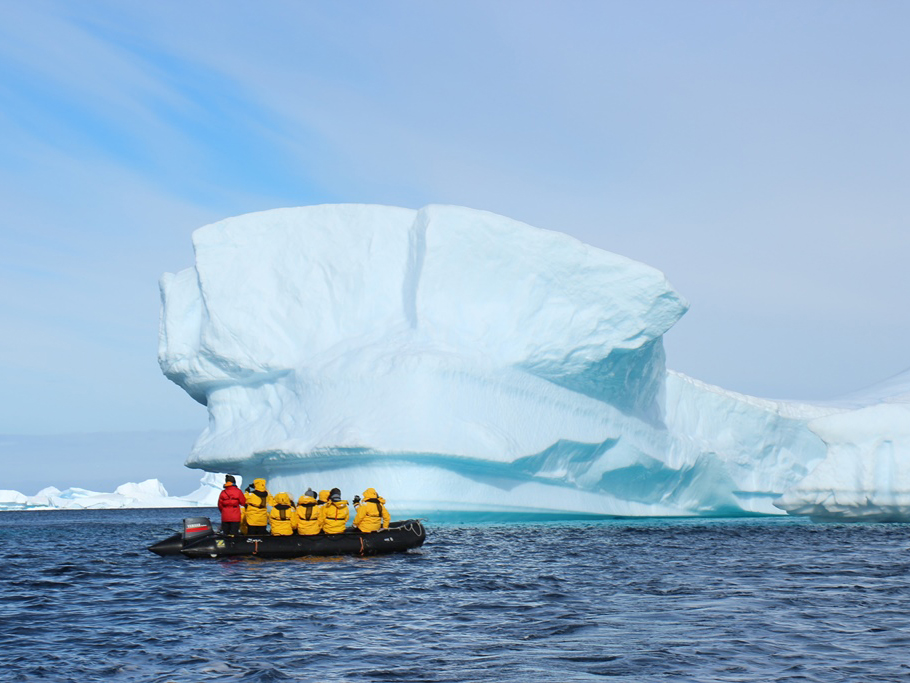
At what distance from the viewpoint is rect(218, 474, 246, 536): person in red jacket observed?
15305 mm

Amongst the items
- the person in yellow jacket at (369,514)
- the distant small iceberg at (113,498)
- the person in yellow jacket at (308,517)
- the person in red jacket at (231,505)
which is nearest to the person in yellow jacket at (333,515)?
the person in yellow jacket at (308,517)

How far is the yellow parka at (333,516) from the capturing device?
1506cm

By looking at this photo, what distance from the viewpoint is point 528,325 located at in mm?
22281

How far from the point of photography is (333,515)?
1505 cm

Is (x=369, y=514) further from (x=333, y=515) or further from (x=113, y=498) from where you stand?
(x=113, y=498)

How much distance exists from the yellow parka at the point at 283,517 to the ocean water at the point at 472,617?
19.0 inches

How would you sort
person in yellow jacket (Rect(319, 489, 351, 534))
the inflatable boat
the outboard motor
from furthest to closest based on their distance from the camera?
the outboard motor < person in yellow jacket (Rect(319, 489, 351, 534)) < the inflatable boat

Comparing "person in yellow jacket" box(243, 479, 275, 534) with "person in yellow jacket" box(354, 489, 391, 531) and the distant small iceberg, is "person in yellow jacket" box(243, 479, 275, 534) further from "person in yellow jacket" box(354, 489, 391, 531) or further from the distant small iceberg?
the distant small iceberg

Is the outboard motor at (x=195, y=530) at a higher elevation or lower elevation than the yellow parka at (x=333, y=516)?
lower

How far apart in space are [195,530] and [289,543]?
210 centimetres

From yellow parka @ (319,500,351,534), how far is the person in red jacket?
138 cm

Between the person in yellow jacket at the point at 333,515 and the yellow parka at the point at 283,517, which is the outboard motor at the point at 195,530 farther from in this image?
the person in yellow jacket at the point at 333,515

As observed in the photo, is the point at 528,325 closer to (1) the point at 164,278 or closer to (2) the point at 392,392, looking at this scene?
(2) the point at 392,392

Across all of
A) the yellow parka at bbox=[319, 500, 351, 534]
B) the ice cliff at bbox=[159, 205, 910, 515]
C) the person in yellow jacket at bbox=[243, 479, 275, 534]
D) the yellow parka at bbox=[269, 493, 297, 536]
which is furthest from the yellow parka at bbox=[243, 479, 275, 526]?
the ice cliff at bbox=[159, 205, 910, 515]
